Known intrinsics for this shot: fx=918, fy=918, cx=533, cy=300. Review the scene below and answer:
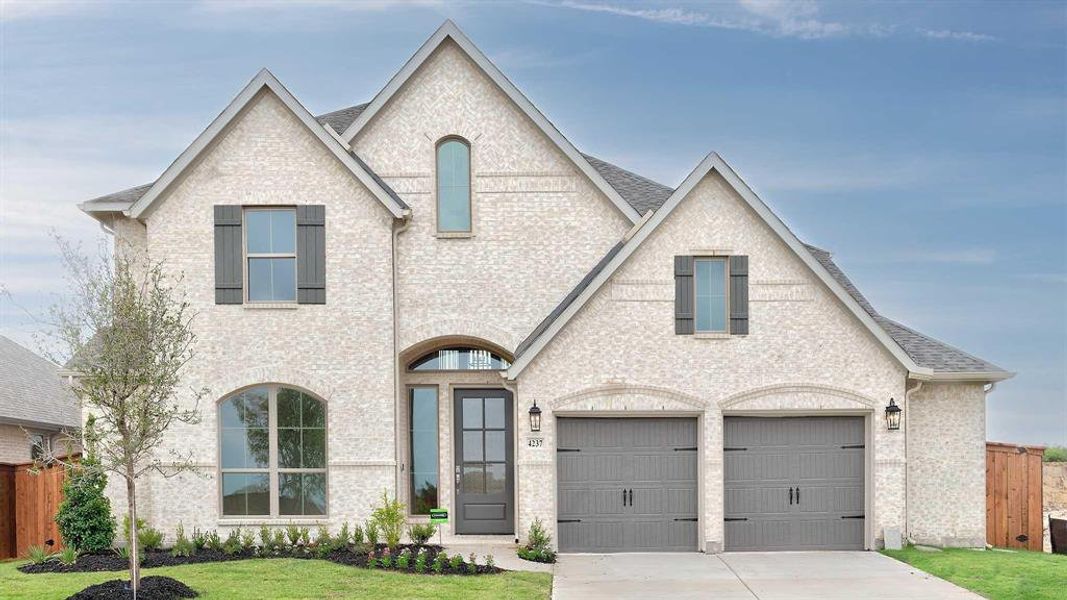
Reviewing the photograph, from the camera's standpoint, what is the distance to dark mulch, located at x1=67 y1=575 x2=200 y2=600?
12000 mm

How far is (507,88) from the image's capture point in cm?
1756

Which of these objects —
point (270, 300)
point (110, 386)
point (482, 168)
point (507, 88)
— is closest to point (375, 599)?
point (110, 386)

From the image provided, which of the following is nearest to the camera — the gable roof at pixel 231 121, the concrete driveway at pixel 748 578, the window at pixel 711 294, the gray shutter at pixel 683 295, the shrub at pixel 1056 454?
the concrete driveway at pixel 748 578

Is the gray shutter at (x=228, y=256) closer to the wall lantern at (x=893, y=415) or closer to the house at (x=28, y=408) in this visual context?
the house at (x=28, y=408)

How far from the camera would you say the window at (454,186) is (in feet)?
57.7

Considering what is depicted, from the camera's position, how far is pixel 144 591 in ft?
40.0

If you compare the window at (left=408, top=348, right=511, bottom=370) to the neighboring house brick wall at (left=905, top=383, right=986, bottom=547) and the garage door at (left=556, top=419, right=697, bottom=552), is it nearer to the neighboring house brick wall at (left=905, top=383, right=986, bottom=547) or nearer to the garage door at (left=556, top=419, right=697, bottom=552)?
the garage door at (left=556, top=419, right=697, bottom=552)

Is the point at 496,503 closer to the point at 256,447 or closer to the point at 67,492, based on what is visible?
the point at 256,447

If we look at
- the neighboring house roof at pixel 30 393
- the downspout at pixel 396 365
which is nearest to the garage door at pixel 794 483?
the downspout at pixel 396 365

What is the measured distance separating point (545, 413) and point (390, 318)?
3335mm

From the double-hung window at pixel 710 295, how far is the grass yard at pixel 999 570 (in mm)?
5053

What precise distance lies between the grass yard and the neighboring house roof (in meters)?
21.8

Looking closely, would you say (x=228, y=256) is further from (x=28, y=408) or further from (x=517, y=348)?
(x=28, y=408)

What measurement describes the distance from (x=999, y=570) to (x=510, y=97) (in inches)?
464
